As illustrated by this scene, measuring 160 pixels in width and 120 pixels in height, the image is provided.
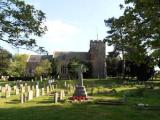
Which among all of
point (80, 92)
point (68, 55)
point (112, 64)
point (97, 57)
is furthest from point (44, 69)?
point (80, 92)

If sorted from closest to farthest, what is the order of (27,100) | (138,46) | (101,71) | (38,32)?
(38,32) → (138,46) → (27,100) → (101,71)

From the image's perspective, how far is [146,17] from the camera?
20766 millimetres

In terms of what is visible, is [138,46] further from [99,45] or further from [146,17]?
[99,45]

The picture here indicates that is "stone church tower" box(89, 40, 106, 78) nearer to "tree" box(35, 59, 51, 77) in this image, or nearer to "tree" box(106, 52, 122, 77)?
"tree" box(106, 52, 122, 77)

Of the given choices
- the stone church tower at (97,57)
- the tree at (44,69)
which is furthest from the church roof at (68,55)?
the tree at (44,69)

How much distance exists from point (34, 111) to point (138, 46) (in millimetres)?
7274

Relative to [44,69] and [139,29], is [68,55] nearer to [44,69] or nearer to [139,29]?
[44,69]

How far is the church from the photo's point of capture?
106250 millimetres

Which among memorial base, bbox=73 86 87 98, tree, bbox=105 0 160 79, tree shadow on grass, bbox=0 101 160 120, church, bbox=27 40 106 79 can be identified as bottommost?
tree shadow on grass, bbox=0 101 160 120

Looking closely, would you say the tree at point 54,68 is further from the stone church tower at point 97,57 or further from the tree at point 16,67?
the stone church tower at point 97,57

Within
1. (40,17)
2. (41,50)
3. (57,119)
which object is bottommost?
(57,119)

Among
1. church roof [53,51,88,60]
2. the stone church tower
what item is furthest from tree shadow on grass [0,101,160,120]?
church roof [53,51,88,60]

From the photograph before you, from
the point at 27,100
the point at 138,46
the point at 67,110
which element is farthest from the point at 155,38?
the point at 27,100

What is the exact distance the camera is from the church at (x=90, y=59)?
106 m
